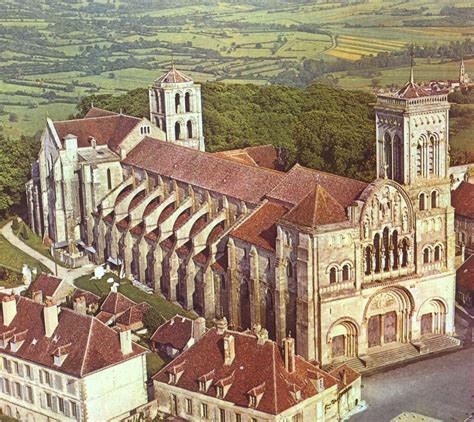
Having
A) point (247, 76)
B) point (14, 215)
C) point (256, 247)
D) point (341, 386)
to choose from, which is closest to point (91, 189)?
point (14, 215)

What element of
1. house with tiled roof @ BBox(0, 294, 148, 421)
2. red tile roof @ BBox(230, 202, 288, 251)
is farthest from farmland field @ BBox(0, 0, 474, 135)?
house with tiled roof @ BBox(0, 294, 148, 421)

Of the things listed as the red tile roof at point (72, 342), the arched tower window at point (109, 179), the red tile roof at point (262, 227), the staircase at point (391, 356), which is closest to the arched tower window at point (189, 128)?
the arched tower window at point (109, 179)

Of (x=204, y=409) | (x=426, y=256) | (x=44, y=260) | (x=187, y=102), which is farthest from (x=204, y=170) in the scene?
(x=204, y=409)

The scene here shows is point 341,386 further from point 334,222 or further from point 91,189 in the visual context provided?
point 91,189

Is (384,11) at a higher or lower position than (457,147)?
higher

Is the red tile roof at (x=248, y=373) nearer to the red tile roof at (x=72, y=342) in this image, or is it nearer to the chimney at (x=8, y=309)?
the red tile roof at (x=72, y=342)
